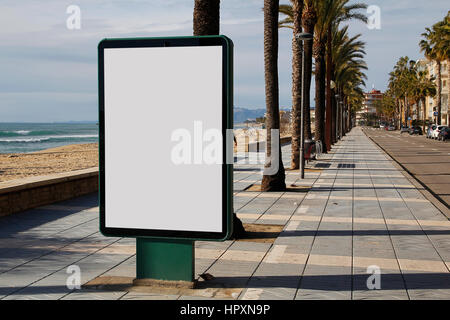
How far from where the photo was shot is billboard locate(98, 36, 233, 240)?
481 centimetres

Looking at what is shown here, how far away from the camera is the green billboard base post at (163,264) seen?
16.9 feet

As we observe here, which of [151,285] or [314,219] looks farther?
[314,219]

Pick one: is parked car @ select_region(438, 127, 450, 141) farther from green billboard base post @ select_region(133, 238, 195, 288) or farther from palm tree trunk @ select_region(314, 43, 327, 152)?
green billboard base post @ select_region(133, 238, 195, 288)

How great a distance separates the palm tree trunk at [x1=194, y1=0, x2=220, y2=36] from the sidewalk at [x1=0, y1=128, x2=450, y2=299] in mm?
3210

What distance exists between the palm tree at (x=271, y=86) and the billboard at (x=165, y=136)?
7.81m

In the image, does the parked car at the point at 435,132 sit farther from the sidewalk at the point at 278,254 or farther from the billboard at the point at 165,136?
the billboard at the point at 165,136

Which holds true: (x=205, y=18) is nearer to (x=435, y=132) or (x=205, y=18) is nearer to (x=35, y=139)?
(x=435, y=132)

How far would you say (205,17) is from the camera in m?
7.95

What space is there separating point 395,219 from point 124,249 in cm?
501

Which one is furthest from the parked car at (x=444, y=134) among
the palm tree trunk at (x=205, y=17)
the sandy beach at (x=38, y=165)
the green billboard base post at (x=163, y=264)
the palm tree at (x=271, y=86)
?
the green billboard base post at (x=163, y=264)

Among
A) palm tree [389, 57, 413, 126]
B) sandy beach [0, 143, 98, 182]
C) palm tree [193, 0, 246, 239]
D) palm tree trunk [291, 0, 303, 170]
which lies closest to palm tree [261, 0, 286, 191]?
palm tree [193, 0, 246, 239]

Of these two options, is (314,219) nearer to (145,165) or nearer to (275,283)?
(275,283)

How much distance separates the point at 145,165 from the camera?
5.03 m
